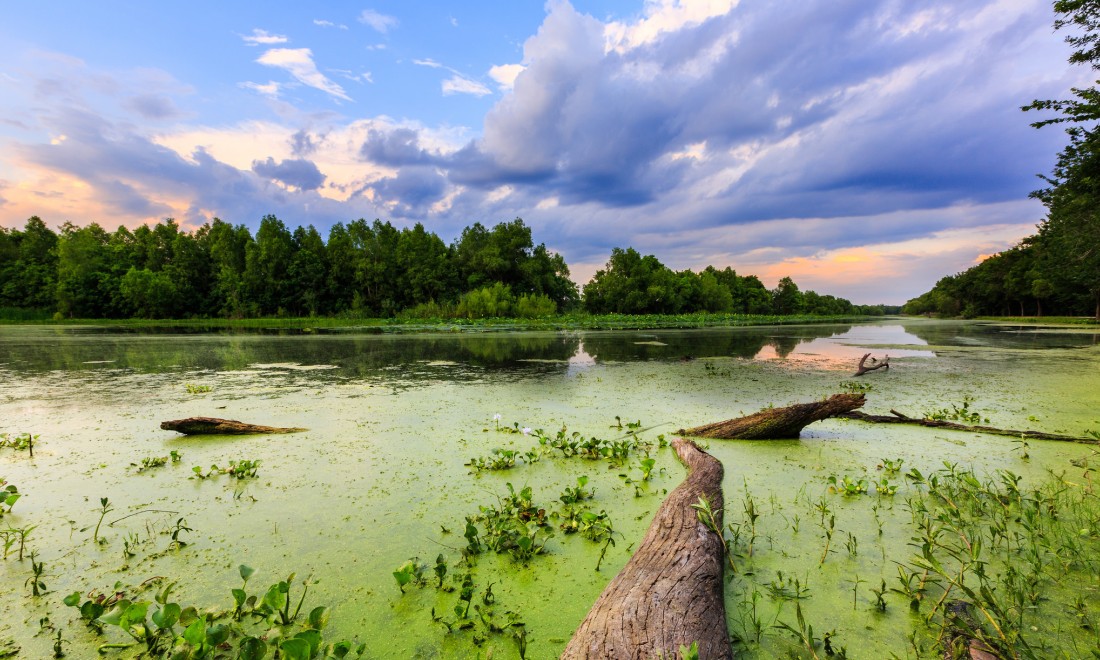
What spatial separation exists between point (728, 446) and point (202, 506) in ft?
17.8

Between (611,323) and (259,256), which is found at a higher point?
(259,256)

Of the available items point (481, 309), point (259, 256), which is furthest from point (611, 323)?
point (259, 256)

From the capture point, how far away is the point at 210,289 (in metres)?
55.4

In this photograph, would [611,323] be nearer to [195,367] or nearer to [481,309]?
[481,309]

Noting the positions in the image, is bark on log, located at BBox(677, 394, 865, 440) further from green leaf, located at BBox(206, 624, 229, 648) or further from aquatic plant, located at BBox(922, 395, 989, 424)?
green leaf, located at BBox(206, 624, 229, 648)

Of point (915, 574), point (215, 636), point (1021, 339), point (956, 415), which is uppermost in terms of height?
point (215, 636)

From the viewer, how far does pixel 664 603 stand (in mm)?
2033

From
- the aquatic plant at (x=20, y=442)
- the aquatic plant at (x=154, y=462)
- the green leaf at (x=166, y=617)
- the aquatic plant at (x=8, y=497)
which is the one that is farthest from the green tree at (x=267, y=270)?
the green leaf at (x=166, y=617)

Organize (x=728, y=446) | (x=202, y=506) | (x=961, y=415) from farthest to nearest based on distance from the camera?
1. (x=961, y=415)
2. (x=728, y=446)
3. (x=202, y=506)

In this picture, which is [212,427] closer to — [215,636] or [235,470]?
[235,470]

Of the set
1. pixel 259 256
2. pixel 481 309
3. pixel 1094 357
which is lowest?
pixel 1094 357

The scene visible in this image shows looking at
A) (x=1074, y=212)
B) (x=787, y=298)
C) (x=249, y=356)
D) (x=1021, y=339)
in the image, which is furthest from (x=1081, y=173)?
(x=787, y=298)

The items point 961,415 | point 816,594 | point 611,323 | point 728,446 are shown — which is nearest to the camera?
point 816,594

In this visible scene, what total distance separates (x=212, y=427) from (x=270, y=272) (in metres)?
55.6
